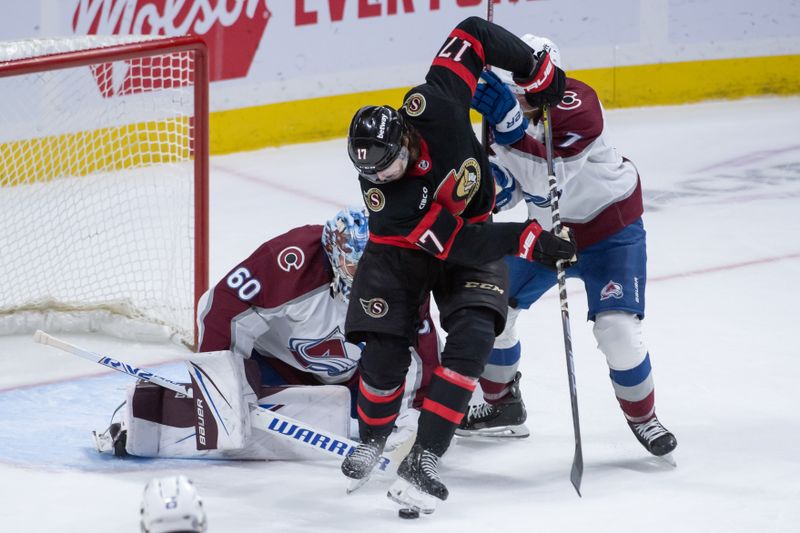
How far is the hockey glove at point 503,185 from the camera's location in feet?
12.0

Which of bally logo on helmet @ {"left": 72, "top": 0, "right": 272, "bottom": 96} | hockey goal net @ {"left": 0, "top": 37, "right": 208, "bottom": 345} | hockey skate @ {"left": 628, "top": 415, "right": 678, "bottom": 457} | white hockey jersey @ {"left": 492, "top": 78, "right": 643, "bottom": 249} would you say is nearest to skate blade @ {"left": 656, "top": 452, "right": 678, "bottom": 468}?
hockey skate @ {"left": 628, "top": 415, "right": 678, "bottom": 457}

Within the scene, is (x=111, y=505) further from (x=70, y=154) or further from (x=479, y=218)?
(x=70, y=154)

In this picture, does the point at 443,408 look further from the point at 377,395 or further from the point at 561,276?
the point at 561,276

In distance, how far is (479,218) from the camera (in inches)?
130

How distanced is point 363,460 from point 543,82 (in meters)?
1.03

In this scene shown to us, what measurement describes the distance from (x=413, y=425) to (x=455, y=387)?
507mm

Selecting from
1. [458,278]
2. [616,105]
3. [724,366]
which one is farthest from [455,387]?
[616,105]

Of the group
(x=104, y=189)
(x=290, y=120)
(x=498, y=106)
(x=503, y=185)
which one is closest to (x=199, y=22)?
(x=290, y=120)

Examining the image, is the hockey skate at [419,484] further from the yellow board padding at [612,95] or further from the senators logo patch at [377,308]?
the yellow board padding at [612,95]

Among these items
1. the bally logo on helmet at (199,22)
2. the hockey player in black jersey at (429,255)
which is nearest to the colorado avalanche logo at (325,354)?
the hockey player in black jersey at (429,255)

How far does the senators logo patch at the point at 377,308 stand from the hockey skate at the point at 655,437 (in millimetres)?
825

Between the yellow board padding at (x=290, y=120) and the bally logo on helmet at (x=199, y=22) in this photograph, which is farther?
the bally logo on helmet at (x=199, y=22)

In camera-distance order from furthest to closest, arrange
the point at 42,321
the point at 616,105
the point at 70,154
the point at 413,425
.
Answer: the point at 616,105 → the point at 70,154 → the point at 42,321 → the point at 413,425

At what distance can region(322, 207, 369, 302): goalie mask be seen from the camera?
11.1 ft
